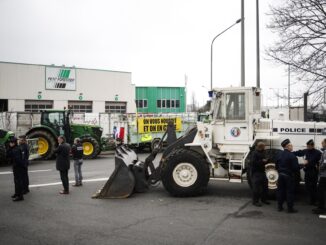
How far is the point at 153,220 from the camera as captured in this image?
809cm

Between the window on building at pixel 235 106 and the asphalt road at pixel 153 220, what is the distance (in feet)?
7.27

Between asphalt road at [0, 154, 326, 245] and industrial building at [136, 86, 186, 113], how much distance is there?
44966 millimetres

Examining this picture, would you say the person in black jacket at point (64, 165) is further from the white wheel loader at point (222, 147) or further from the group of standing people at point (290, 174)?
the group of standing people at point (290, 174)

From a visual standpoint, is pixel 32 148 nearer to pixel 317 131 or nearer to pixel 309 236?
pixel 317 131

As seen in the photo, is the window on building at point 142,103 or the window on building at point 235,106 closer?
the window on building at point 235,106

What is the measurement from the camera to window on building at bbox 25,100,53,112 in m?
40.9

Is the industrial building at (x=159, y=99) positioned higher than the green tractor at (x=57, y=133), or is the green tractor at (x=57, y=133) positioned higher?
the industrial building at (x=159, y=99)

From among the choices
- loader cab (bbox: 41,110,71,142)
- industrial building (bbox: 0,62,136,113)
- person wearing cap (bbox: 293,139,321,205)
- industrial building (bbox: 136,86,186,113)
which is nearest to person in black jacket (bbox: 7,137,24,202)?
person wearing cap (bbox: 293,139,321,205)

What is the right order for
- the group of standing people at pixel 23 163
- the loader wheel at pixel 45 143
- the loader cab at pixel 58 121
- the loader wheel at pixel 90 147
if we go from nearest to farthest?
the group of standing people at pixel 23 163
the loader wheel at pixel 45 143
the loader wheel at pixel 90 147
the loader cab at pixel 58 121

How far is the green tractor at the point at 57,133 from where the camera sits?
2005 cm

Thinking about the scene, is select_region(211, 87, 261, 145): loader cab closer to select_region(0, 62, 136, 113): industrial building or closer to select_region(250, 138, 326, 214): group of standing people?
select_region(250, 138, 326, 214): group of standing people

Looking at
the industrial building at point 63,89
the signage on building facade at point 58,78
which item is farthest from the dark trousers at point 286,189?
the signage on building facade at point 58,78

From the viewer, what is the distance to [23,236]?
7059 millimetres

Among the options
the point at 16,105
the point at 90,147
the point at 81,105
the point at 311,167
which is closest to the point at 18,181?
the point at 311,167
